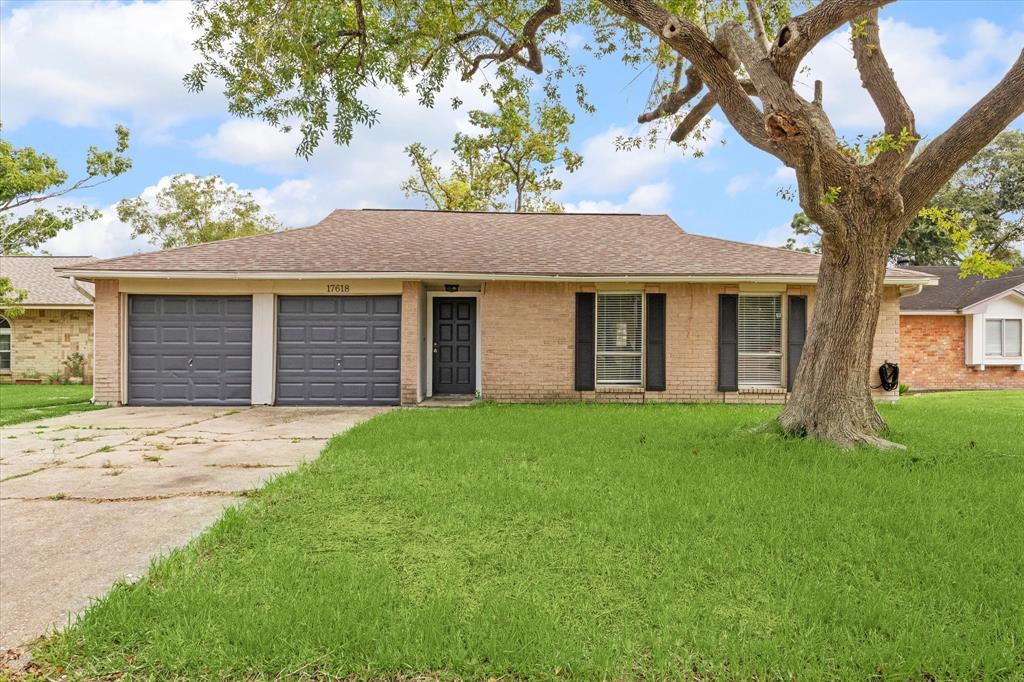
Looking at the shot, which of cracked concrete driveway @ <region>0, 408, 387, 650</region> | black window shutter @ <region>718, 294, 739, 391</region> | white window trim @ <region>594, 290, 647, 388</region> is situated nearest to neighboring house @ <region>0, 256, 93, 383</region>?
cracked concrete driveway @ <region>0, 408, 387, 650</region>

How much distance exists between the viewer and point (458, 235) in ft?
44.0

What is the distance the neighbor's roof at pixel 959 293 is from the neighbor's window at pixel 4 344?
28075 millimetres

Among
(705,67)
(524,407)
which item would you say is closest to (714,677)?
(705,67)

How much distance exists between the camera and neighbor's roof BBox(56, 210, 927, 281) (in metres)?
10.6

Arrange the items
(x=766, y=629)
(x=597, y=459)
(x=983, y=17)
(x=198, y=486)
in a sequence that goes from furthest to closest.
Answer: (x=983, y=17) → (x=597, y=459) → (x=198, y=486) → (x=766, y=629)

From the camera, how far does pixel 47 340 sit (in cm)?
1744

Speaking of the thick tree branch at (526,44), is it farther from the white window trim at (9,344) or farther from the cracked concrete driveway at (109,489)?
the white window trim at (9,344)

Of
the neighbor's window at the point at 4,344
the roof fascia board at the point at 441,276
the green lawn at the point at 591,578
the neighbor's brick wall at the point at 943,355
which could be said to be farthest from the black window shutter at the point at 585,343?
the neighbor's window at the point at 4,344

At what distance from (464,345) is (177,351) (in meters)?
5.77

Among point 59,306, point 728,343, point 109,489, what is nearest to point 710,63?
point 728,343

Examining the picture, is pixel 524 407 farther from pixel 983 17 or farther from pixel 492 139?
pixel 492 139

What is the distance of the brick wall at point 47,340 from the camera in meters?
17.3

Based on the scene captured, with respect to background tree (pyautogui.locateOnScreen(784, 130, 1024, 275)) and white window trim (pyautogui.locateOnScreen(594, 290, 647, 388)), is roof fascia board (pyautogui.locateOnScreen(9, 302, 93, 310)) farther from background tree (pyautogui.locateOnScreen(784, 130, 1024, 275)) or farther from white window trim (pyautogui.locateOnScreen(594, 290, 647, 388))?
background tree (pyautogui.locateOnScreen(784, 130, 1024, 275))

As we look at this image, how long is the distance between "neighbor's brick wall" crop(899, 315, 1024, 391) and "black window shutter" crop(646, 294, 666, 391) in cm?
1010
